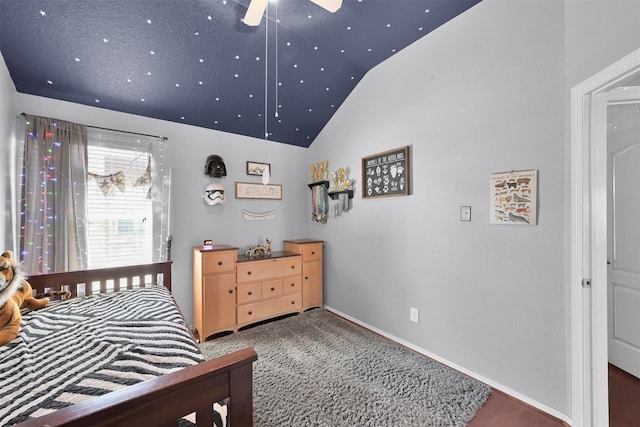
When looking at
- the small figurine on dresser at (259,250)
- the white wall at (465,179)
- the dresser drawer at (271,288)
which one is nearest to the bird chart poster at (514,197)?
the white wall at (465,179)

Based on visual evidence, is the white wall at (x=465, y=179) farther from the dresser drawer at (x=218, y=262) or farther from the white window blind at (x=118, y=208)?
the dresser drawer at (x=218, y=262)

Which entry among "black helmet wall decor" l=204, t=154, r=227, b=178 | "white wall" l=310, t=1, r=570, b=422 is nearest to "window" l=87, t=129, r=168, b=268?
"black helmet wall decor" l=204, t=154, r=227, b=178

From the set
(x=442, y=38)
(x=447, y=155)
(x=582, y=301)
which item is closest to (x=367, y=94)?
(x=442, y=38)

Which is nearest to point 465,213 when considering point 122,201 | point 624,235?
point 624,235

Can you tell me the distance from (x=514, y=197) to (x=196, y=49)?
2.65m

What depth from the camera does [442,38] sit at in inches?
83.4

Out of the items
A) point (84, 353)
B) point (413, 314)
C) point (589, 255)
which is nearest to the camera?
point (84, 353)

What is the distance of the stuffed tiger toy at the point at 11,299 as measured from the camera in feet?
3.92

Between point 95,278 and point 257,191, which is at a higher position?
point 257,191

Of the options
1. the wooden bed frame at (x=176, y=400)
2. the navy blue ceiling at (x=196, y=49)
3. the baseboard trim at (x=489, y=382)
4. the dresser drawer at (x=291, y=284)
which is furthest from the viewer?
the dresser drawer at (x=291, y=284)

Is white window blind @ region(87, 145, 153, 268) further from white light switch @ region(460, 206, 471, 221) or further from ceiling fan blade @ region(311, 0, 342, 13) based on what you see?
white light switch @ region(460, 206, 471, 221)

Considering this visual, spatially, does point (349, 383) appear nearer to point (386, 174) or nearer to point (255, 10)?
point (386, 174)

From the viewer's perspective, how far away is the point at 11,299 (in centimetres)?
128

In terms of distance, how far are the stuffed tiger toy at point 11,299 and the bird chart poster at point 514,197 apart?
2794mm
